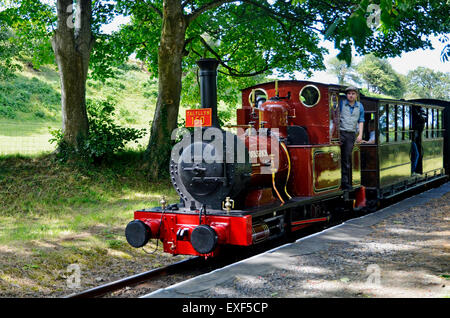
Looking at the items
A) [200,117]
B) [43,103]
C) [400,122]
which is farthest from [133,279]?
[43,103]

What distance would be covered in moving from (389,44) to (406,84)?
46623 millimetres

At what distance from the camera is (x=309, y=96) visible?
26.2 feet

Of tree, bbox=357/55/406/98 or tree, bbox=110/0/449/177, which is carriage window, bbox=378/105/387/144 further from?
tree, bbox=357/55/406/98

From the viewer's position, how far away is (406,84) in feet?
190

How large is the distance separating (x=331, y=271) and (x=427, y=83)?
2338 inches

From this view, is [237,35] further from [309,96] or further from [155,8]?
[309,96]

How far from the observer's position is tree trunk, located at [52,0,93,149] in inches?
489

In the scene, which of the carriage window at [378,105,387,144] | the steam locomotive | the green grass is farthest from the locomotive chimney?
the carriage window at [378,105,387,144]

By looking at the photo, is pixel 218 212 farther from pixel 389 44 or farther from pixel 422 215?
pixel 389 44

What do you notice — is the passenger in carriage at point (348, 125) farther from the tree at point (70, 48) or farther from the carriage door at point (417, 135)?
the tree at point (70, 48)

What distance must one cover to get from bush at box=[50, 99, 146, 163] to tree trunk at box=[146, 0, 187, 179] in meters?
1.01

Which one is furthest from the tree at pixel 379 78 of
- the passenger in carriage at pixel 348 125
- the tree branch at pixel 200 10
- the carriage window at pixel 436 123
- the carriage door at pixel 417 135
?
the passenger in carriage at pixel 348 125

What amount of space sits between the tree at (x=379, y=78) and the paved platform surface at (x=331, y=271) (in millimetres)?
49680

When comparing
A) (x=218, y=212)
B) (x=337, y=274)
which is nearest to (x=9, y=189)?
(x=218, y=212)
